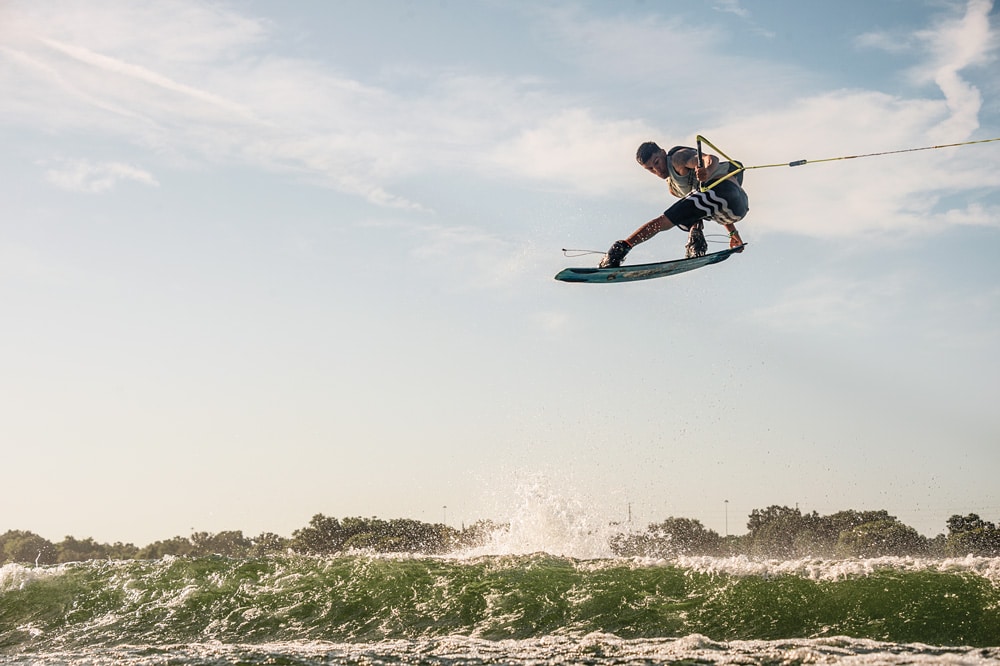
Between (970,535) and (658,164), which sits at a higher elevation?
(658,164)

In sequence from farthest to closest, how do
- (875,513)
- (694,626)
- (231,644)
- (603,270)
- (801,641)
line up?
(875,513), (603,270), (231,644), (694,626), (801,641)

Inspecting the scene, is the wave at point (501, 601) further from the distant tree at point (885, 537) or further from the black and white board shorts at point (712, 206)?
the distant tree at point (885, 537)

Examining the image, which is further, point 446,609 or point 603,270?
point 603,270

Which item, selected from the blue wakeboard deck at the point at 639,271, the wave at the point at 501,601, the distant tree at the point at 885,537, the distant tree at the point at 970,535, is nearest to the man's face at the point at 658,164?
the blue wakeboard deck at the point at 639,271

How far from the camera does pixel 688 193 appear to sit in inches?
477

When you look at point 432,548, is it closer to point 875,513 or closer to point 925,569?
point 925,569

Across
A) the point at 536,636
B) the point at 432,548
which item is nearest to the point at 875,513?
the point at 432,548

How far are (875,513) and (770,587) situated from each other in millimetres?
58887

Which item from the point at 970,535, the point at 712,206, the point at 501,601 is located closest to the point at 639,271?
the point at 712,206

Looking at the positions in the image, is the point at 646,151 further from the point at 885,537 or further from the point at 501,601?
the point at 885,537

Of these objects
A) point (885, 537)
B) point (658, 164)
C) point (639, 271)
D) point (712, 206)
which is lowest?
point (885, 537)

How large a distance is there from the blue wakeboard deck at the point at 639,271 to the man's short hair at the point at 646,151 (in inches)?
58.2

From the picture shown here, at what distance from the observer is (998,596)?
9211 millimetres

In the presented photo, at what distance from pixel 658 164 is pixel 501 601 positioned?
597 cm
